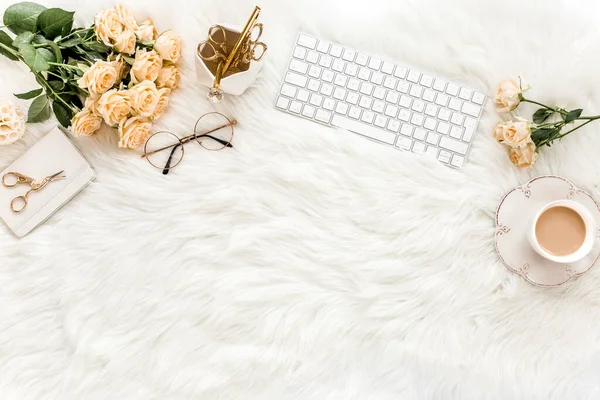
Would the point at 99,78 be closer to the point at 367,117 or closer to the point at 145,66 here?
the point at 145,66

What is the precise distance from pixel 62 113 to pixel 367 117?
0.45m

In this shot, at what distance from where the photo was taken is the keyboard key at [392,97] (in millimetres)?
799

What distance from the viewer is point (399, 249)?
0.80 meters

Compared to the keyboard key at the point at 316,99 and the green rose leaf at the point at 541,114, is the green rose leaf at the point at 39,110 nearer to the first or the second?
the keyboard key at the point at 316,99

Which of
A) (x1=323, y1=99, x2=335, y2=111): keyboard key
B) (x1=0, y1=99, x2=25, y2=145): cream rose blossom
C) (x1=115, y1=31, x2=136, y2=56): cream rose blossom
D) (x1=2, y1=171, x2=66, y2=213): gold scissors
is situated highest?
(x1=115, y1=31, x2=136, y2=56): cream rose blossom

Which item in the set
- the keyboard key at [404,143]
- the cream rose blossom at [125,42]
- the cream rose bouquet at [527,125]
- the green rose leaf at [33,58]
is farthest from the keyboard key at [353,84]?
the green rose leaf at [33,58]

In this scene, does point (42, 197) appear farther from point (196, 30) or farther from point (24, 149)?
point (196, 30)

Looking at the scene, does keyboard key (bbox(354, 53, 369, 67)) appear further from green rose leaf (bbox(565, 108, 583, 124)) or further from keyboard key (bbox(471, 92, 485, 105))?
green rose leaf (bbox(565, 108, 583, 124))

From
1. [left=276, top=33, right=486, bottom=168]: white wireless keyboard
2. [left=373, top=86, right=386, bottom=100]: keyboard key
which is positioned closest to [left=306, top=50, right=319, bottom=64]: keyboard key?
[left=276, top=33, right=486, bottom=168]: white wireless keyboard

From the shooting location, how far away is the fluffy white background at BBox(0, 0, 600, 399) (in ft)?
2.60

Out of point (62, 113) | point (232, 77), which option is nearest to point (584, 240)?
point (232, 77)

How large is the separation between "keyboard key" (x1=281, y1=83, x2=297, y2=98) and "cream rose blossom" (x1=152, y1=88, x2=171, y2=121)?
0.56 ft

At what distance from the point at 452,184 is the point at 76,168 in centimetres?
57

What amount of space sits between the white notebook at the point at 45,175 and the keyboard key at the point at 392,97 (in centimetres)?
46
